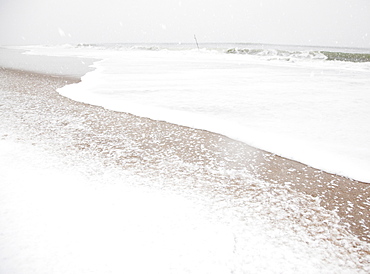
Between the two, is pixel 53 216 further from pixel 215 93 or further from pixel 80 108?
pixel 215 93

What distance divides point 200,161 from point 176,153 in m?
0.26

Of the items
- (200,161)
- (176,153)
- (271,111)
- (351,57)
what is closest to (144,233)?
(200,161)

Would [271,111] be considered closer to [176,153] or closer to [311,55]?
[176,153]

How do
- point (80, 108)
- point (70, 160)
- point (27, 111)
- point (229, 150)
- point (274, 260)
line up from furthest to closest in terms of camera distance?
1. point (80, 108)
2. point (27, 111)
3. point (229, 150)
4. point (70, 160)
5. point (274, 260)

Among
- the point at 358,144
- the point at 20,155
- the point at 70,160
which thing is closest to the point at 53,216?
the point at 70,160

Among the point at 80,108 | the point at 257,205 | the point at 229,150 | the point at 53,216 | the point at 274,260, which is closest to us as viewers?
the point at 274,260

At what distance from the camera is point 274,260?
3.76 feet

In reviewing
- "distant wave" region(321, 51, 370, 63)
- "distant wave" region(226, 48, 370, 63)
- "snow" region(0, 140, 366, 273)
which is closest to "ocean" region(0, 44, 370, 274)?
"snow" region(0, 140, 366, 273)

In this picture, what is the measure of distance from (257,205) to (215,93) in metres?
3.61

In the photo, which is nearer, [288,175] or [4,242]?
[4,242]

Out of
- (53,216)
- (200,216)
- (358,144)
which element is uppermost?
(53,216)

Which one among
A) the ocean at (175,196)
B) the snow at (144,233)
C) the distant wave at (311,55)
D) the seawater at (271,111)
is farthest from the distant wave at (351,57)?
the snow at (144,233)

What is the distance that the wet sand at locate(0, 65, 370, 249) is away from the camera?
1701 mm

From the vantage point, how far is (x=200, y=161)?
6.94 feet
